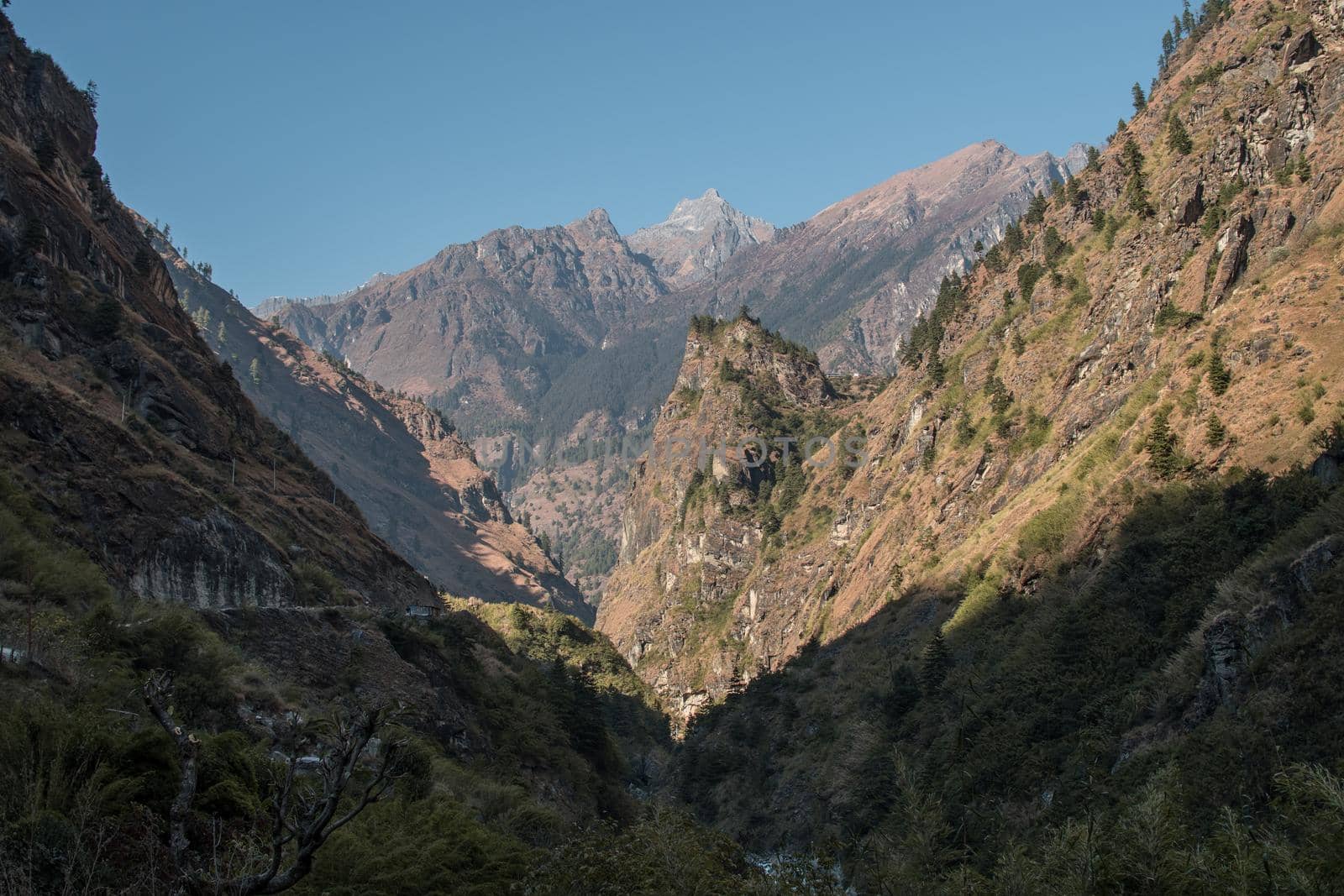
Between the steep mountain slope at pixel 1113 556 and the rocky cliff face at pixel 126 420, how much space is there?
31234mm

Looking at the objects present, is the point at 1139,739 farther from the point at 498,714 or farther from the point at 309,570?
the point at 309,570

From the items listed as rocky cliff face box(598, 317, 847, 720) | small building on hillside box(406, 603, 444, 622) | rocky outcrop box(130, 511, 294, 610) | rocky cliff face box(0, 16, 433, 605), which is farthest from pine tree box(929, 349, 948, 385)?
rocky outcrop box(130, 511, 294, 610)

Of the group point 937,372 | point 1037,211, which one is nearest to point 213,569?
point 937,372

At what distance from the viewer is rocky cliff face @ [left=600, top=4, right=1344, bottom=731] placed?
155 ft

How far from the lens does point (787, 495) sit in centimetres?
15400

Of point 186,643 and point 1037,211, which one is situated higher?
point 1037,211

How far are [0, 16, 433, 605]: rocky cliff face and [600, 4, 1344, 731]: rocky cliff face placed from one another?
42.4m

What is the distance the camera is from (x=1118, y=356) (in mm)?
69875

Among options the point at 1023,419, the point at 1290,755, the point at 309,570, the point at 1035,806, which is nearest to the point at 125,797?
the point at 1290,755

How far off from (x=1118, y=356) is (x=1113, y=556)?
2764 centimetres

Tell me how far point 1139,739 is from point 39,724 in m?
31.3

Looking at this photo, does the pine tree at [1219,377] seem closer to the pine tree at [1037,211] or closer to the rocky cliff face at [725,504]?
the pine tree at [1037,211]

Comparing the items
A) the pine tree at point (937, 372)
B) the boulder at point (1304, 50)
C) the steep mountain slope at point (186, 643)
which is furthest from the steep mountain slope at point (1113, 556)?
the steep mountain slope at point (186, 643)

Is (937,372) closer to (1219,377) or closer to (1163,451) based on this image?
(1219,377)
